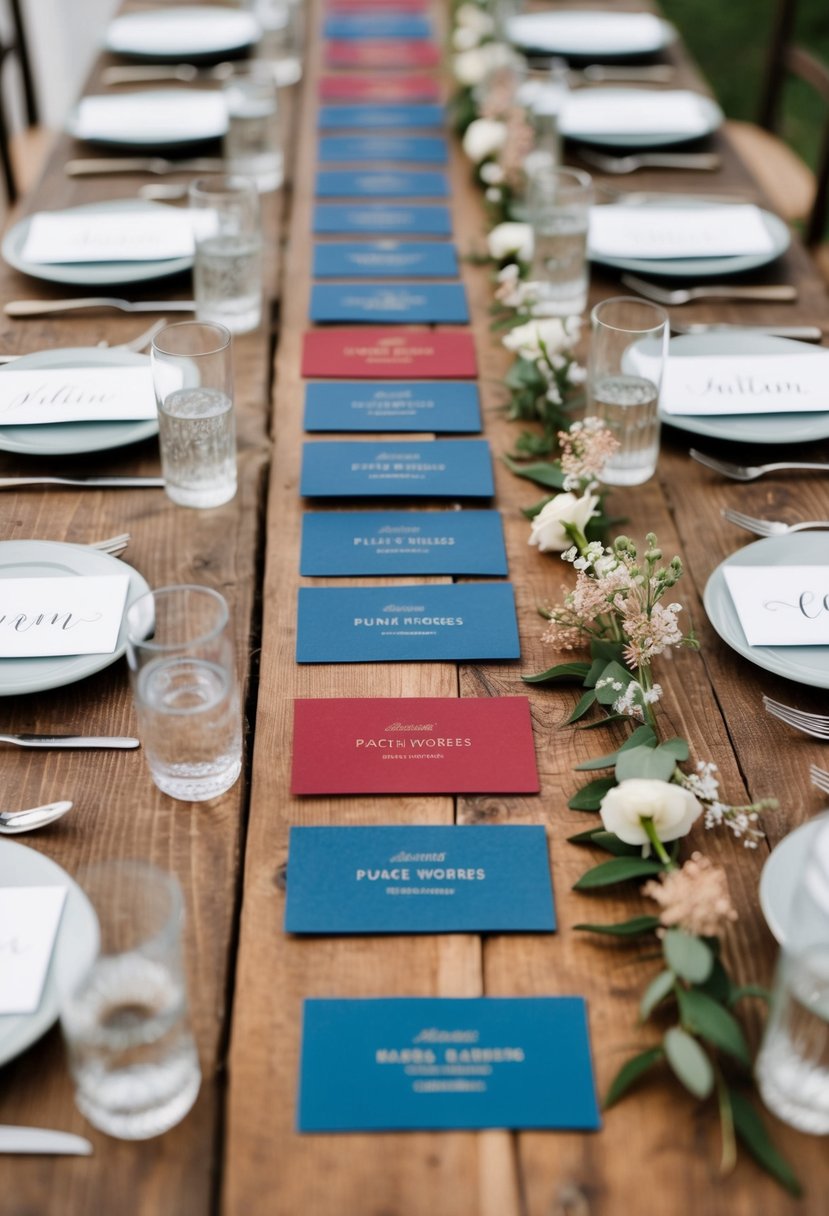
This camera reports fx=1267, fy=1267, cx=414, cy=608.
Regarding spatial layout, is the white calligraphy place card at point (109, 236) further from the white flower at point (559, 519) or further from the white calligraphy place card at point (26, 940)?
the white calligraphy place card at point (26, 940)

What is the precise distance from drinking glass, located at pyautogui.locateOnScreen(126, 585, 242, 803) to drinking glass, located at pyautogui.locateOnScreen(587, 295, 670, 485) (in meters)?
0.61

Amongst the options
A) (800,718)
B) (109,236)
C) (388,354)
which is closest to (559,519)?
(800,718)

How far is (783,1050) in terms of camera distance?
826mm

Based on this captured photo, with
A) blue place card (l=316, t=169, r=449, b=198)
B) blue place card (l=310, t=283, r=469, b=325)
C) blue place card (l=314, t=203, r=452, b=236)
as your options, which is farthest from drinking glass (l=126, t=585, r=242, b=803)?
blue place card (l=316, t=169, r=449, b=198)

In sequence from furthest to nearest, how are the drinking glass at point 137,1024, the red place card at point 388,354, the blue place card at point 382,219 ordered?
the blue place card at point 382,219, the red place card at point 388,354, the drinking glass at point 137,1024

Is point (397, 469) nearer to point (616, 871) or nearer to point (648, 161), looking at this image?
point (616, 871)

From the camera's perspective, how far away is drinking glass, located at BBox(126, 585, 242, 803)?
102 centimetres

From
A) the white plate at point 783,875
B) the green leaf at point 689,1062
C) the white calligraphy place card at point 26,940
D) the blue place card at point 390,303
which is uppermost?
the green leaf at point 689,1062

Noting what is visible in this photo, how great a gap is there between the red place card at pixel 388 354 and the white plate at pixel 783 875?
914 millimetres

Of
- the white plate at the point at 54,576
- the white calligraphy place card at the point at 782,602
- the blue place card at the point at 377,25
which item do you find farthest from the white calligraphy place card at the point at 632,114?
the white plate at the point at 54,576

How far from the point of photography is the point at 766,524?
143cm

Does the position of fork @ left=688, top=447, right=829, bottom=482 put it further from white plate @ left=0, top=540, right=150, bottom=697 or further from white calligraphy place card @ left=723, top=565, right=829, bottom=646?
white plate @ left=0, top=540, right=150, bottom=697

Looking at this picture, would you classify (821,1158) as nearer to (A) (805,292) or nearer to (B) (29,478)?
(B) (29,478)

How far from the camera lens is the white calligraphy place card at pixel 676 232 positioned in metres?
1.95
